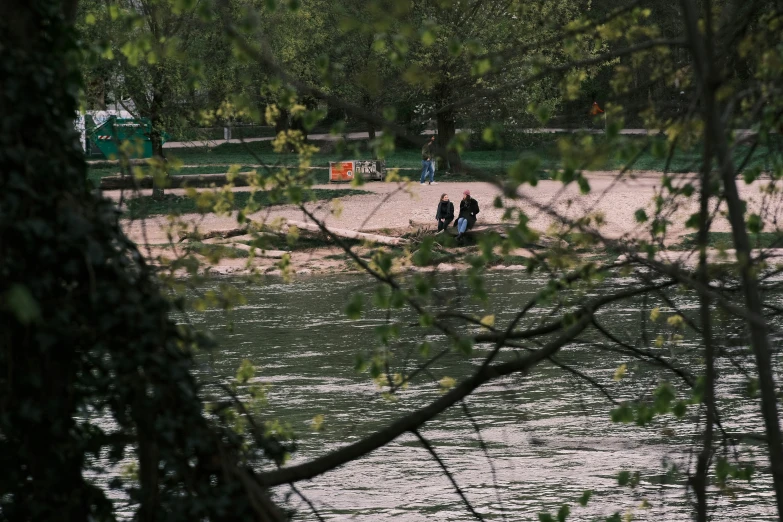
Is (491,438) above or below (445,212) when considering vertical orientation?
below

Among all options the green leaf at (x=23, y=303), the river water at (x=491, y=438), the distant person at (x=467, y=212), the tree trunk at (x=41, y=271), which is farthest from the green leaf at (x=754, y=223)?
the distant person at (x=467, y=212)

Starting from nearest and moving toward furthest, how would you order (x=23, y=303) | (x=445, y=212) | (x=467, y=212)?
1. (x=23, y=303)
2. (x=467, y=212)
3. (x=445, y=212)

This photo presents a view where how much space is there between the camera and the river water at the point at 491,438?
1155 centimetres

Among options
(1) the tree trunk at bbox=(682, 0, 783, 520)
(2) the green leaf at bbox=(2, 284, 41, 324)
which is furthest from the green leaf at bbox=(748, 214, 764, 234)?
(2) the green leaf at bbox=(2, 284, 41, 324)

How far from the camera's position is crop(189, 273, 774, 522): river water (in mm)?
11547

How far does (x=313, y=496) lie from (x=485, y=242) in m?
8.23

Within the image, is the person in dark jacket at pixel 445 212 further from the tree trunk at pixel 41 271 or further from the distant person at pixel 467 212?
the tree trunk at pixel 41 271

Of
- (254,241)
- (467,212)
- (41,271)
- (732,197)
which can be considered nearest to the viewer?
(41,271)

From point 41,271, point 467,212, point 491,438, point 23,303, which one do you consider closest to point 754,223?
point 41,271

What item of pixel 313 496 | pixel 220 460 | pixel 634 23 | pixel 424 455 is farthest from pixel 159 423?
pixel 424 455

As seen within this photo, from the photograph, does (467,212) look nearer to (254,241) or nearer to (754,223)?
(754,223)

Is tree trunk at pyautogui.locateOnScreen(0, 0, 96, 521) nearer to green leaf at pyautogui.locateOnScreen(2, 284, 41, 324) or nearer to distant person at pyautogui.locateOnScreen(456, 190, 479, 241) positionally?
green leaf at pyautogui.locateOnScreen(2, 284, 41, 324)

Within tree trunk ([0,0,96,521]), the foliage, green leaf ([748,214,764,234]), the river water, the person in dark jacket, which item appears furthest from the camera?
the person in dark jacket

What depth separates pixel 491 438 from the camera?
45.6 ft
